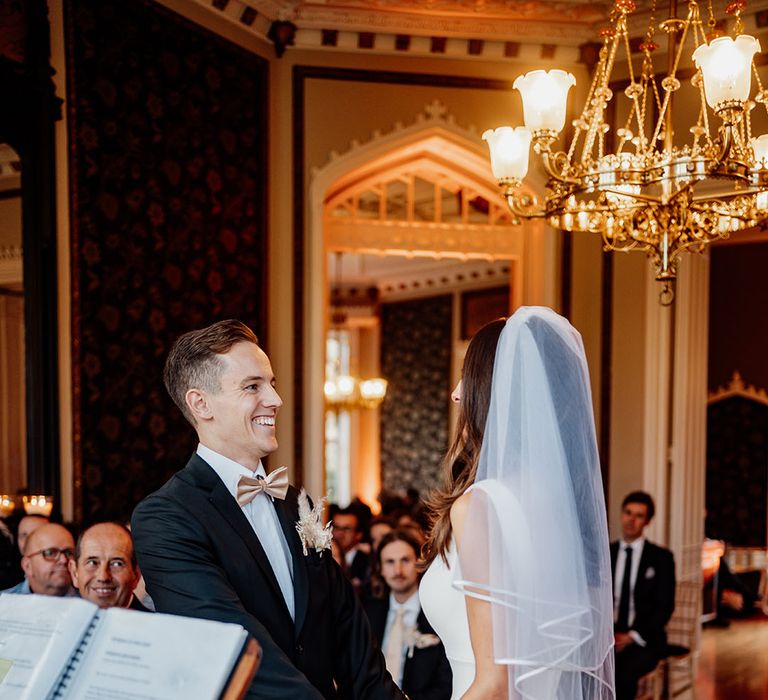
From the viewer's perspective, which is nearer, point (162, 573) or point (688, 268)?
point (162, 573)

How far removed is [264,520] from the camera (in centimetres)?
231

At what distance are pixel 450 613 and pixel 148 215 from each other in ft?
13.4

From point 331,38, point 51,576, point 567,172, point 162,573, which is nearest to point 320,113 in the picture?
point 331,38

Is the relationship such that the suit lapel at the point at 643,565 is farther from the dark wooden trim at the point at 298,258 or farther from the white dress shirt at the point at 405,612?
the dark wooden trim at the point at 298,258

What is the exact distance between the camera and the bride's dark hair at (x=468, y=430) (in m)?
2.27

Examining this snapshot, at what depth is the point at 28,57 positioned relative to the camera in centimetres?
488

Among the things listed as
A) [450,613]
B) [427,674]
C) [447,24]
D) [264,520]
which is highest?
[447,24]

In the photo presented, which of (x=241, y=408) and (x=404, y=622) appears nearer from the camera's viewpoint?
(x=241, y=408)

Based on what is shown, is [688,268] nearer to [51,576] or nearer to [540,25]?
[540,25]

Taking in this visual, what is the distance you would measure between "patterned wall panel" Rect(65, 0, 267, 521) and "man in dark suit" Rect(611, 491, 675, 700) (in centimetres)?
294

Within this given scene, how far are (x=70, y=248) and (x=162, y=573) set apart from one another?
3518 millimetres

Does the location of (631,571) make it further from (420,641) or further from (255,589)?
(255,589)

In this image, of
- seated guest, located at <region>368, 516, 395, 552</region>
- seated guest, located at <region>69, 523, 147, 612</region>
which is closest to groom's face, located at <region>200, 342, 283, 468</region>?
seated guest, located at <region>69, 523, 147, 612</region>

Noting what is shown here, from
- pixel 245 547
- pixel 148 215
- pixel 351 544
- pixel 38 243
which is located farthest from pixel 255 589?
pixel 351 544
